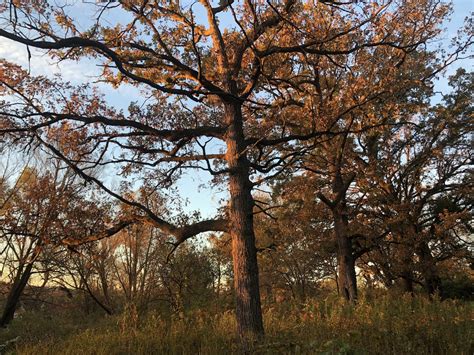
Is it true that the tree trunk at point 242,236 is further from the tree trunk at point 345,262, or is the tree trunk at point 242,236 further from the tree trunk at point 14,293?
the tree trunk at point 14,293

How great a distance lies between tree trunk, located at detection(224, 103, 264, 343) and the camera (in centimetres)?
735

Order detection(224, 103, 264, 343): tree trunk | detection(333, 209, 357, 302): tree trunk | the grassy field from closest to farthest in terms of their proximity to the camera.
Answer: the grassy field < detection(224, 103, 264, 343): tree trunk < detection(333, 209, 357, 302): tree trunk

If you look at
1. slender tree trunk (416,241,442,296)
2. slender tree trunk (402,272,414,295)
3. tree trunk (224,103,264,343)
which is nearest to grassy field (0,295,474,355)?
tree trunk (224,103,264,343)

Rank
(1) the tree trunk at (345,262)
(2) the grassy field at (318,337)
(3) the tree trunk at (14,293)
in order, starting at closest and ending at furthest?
1. (2) the grassy field at (318,337)
2. (1) the tree trunk at (345,262)
3. (3) the tree trunk at (14,293)

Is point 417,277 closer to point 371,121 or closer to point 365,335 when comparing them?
point 371,121

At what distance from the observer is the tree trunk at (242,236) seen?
7352 millimetres

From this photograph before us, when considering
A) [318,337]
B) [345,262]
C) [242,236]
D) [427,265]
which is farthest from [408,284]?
[318,337]

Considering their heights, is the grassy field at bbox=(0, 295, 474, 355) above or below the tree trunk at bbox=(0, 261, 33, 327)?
below

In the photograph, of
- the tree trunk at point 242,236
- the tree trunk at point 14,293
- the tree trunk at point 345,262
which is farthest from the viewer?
the tree trunk at point 14,293

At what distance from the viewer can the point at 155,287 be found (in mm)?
20484

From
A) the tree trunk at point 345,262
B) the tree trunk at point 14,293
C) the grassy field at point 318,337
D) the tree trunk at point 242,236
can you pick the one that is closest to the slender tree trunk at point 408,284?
the tree trunk at point 345,262

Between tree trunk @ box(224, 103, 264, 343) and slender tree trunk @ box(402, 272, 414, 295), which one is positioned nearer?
tree trunk @ box(224, 103, 264, 343)

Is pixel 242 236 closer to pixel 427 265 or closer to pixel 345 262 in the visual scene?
pixel 345 262

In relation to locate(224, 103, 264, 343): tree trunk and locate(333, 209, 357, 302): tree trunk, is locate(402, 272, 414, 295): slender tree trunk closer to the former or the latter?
locate(333, 209, 357, 302): tree trunk
